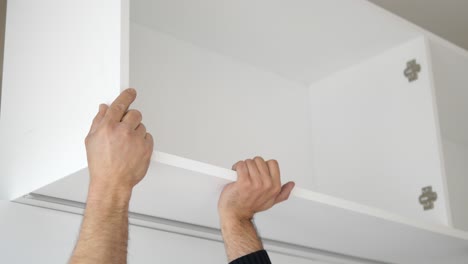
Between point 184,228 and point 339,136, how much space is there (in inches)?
20.0

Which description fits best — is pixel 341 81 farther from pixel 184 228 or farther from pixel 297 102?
pixel 184 228

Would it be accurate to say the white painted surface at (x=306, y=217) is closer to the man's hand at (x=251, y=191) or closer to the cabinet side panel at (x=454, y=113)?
the man's hand at (x=251, y=191)

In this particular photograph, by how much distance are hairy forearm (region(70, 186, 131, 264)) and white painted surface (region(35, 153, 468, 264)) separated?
0.07 m

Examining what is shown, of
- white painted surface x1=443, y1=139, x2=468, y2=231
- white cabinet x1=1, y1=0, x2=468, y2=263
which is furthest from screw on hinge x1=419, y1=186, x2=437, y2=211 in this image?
white painted surface x1=443, y1=139, x2=468, y2=231

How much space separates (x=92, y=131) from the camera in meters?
0.90

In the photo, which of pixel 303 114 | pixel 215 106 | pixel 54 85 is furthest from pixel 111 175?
pixel 303 114

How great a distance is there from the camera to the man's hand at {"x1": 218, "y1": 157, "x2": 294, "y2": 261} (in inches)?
40.6

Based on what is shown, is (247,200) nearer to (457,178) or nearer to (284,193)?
(284,193)

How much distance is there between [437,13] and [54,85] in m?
1.20

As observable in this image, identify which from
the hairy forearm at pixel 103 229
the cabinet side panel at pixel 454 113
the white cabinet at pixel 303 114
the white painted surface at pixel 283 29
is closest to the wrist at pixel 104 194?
the hairy forearm at pixel 103 229

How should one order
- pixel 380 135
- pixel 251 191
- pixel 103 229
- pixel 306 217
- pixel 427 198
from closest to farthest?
pixel 103 229 < pixel 251 191 < pixel 306 217 < pixel 427 198 < pixel 380 135

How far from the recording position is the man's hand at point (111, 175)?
879 mm

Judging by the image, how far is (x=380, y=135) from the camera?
59.0 inches

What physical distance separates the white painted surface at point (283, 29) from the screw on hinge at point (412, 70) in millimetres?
58
